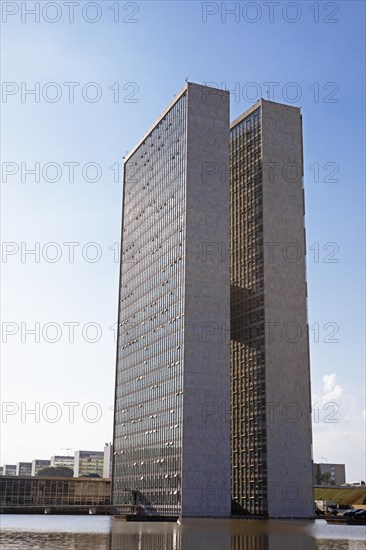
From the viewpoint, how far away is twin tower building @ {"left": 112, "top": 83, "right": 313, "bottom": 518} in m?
136

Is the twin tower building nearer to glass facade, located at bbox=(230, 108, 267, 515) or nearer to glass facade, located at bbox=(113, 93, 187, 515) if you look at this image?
glass facade, located at bbox=(230, 108, 267, 515)

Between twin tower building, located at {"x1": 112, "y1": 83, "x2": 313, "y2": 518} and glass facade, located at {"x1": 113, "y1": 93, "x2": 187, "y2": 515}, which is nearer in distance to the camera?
twin tower building, located at {"x1": 112, "y1": 83, "x2": 313, "y2": 518}

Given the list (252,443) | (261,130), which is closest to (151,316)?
(252,443)

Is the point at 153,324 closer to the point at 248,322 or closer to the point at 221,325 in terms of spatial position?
the point at 248,322

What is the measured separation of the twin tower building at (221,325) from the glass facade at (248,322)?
0.36m

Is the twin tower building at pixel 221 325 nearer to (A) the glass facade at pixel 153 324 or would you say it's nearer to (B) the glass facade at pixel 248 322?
(B) the glass facade at pixel 248 322

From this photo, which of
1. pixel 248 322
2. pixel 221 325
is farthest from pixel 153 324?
pixel 221 325

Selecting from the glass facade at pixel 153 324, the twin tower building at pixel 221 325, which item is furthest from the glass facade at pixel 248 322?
the glass facade at pixel 153 324

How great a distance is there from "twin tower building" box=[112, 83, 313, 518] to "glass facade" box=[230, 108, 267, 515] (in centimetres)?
36

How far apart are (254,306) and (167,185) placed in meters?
31.1

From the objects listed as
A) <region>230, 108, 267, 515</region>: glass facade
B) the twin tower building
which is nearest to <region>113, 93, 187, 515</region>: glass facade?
the twin tower building

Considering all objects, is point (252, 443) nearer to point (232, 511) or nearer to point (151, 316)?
point (232, 511)

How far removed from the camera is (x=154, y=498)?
471 ft

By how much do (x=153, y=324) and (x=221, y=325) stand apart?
21.9 meters
